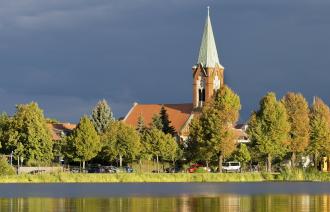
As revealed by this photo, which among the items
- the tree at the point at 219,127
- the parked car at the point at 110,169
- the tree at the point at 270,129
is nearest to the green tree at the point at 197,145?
the tree at the point at 219,127

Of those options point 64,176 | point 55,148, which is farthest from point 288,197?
point 55,148

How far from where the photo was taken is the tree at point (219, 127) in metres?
111

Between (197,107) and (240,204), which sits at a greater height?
(197,107)

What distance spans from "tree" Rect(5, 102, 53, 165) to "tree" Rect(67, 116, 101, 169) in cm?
309

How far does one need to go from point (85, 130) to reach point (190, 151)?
1432 centimetres

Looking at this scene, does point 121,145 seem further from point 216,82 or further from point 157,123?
point 216,82

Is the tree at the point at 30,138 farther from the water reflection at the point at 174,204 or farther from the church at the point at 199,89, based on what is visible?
the church at the point at 199,89

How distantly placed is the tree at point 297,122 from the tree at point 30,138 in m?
30.1

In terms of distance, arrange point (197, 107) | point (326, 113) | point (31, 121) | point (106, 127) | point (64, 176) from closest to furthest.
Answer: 1. point (64, 176)
2. point (31, 121)
3. point (326, 113)
4. point (106, 127)
5. point (197, 107)

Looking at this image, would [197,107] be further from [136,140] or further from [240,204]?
[240,204]

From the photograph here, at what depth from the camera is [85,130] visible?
116m

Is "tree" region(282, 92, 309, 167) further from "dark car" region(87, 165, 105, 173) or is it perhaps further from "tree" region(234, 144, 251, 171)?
"dark car" region(87, 165, 105, 173)

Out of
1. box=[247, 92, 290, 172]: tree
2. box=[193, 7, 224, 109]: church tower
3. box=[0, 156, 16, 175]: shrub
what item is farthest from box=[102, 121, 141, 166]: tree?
box=[193, 7, 224, 109]: church tower

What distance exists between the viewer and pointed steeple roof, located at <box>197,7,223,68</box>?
169 meters
